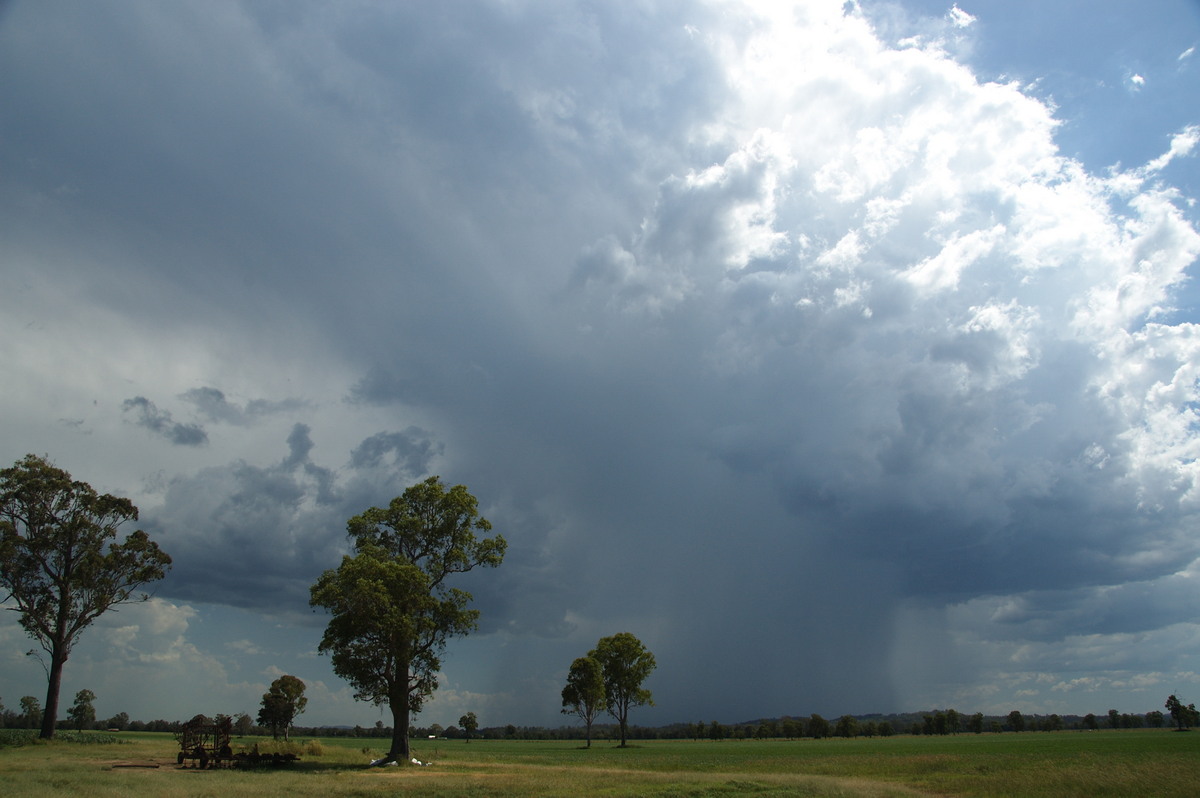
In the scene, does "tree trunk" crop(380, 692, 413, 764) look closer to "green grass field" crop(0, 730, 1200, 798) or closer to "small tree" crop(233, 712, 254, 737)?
"green grass field" crop(0, 730, 1200, 798)

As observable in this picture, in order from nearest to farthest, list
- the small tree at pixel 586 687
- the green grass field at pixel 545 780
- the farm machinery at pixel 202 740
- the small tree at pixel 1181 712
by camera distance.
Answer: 1. the green grass field at pixel 545 780
2. the farm machinery at pixel 202 740
3. the small tree at pixel 586 687
4. the small tree at pixel 1181 712

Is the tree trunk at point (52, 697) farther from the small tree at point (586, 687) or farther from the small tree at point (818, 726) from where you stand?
the small tree at point (818, 726)

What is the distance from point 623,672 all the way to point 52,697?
68868mm

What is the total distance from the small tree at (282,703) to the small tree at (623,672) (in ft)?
162

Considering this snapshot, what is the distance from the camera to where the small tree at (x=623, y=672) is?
95688mm

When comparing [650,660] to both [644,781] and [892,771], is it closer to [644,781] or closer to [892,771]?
[892,771]

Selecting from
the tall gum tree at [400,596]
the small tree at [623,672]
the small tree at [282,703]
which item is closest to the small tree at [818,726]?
the small tree at [623,672]

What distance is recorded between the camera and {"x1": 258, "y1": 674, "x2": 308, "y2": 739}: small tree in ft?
329

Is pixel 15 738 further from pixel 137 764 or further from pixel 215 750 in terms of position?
pixel 215 750

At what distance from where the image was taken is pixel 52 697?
46.5 m

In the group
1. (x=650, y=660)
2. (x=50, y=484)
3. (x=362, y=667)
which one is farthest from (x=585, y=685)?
(x=50, y=484)

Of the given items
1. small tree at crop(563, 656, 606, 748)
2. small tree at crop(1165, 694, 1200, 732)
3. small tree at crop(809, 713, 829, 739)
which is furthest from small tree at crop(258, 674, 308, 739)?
small tree at crop(1165, 694, 1200, 732)

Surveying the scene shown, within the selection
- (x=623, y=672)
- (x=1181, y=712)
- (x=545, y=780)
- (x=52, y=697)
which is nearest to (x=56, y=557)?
(x=52, y=697)

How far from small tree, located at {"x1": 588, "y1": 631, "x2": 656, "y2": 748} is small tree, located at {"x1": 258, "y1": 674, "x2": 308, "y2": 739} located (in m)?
49.4
